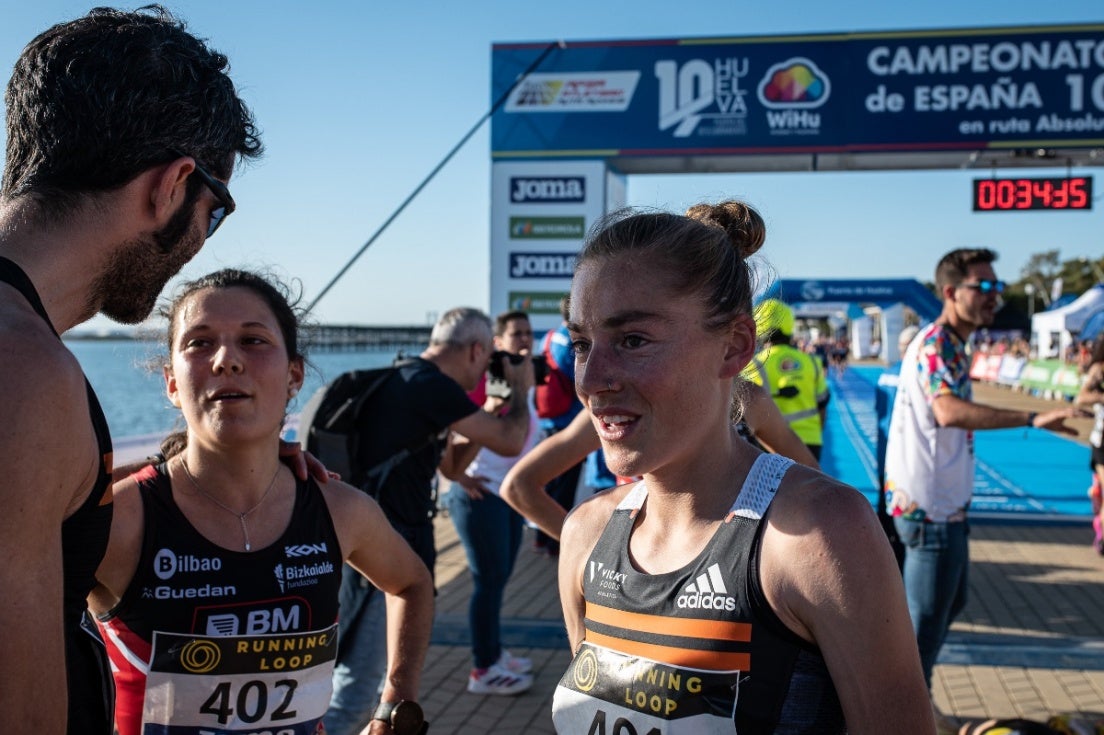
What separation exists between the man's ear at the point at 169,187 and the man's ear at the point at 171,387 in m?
1.06

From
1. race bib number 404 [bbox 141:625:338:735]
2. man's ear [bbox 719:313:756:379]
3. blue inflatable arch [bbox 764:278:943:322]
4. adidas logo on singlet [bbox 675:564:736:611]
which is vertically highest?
blue inflatable arch [bbox 764:278:943:322]

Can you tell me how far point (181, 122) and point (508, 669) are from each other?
14.3 feet

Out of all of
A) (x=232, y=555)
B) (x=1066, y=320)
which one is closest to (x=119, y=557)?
(x=232, y=555)

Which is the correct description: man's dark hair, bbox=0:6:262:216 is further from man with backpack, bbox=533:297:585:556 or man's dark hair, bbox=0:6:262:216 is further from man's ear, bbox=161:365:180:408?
man with backpack, bbox=533:297:585:556

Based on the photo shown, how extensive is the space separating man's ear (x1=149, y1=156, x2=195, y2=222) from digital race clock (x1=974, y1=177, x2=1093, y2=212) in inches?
372

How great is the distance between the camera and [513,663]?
5293 millimetres

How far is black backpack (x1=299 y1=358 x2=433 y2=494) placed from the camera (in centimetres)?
360

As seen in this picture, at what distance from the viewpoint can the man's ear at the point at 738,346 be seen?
5.84 feet

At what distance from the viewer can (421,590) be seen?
8.80 ft

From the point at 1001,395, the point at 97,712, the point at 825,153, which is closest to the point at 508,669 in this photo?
the point at 97,712

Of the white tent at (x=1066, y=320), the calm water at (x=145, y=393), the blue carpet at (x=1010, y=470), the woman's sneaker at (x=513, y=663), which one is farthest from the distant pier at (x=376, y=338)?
the woman's sneaker at (x=513, y=663)

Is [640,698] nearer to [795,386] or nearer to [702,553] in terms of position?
[702,553]

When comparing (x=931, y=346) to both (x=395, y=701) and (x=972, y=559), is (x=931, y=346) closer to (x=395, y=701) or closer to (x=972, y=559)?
(x=395, y=701)

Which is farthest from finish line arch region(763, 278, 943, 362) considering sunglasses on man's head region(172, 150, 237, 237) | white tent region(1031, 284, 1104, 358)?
white tent region(1031, 284, 1104, 358)
